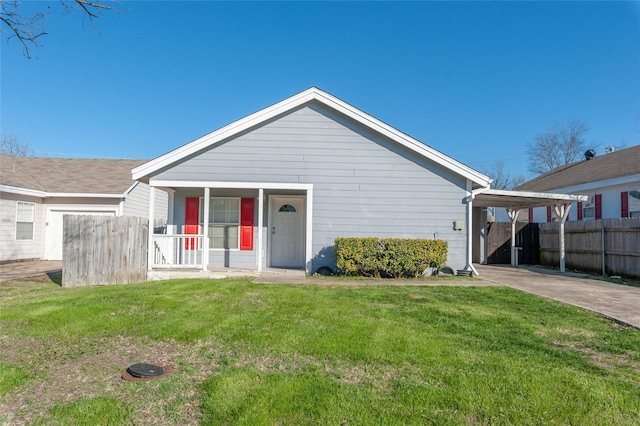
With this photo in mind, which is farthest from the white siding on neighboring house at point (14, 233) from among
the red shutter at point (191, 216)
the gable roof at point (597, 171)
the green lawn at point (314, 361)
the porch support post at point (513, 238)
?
the gable roof at point (597, 171)

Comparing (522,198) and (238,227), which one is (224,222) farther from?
(522,198)

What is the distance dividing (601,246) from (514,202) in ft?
10.3

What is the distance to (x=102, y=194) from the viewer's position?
15438 mm

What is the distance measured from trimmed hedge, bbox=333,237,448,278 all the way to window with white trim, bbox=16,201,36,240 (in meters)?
12.4

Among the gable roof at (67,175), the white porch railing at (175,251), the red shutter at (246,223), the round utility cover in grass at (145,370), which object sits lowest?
the round utility cover in grass at (145,370)

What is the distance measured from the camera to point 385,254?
33.3 ft

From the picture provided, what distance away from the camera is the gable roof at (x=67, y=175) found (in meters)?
15.2

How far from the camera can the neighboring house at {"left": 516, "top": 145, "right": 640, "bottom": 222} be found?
1534 cm

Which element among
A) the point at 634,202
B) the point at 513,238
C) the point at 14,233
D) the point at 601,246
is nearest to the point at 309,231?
the point at 601,246

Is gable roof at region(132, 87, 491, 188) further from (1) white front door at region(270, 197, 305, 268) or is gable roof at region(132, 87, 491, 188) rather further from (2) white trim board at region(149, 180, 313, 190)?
(1) white front door at region(270, 197, 305, 268)

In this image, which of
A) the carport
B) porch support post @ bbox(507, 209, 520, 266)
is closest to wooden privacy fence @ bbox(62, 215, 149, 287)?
the carport

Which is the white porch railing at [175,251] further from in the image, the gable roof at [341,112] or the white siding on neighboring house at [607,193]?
the white siding on neighboring house at [607,193]

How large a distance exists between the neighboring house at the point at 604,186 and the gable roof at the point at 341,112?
8878 mm

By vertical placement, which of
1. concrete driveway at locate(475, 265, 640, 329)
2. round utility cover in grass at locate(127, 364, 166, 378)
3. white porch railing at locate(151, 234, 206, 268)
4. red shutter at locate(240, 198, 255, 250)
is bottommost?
round utility cover in grass at locate(127, 364, 166, 378)
